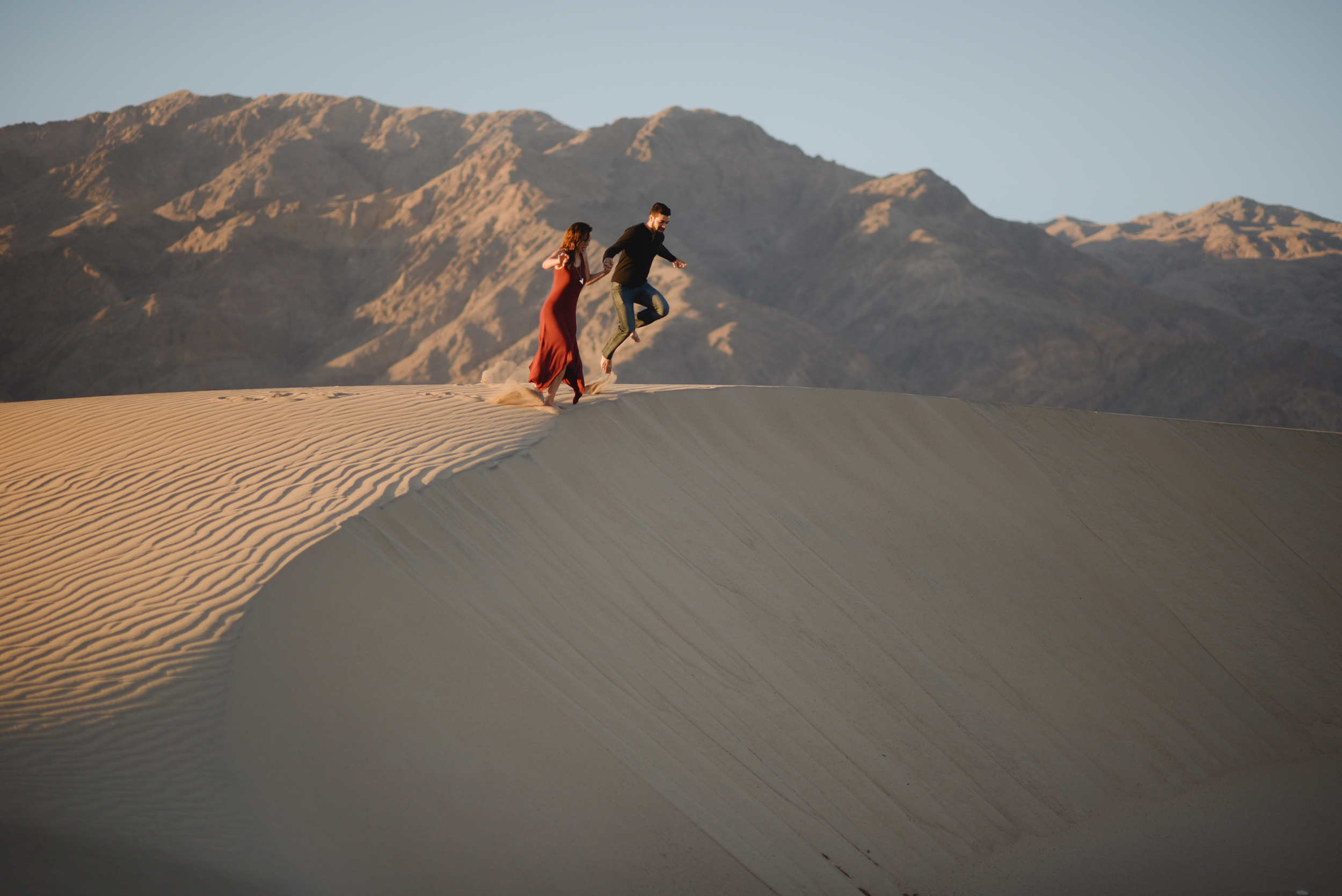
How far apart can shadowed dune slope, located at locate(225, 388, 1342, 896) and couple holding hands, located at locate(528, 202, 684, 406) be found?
0.38 metres

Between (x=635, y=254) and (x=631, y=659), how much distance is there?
3564mm

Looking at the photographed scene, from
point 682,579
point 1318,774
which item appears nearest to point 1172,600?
point 1318,774

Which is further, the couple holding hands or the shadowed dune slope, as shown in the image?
the couple holding hands

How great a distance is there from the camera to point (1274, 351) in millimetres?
32719

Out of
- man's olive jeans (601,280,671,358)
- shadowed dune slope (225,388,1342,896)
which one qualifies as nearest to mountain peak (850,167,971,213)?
shadowed dune slope (225,388,1342,896)

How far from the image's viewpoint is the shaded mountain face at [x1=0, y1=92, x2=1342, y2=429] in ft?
90.9

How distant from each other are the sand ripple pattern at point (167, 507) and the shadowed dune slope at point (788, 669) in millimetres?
299

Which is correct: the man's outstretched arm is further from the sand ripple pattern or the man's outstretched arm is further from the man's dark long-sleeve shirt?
the sand ripple pattern

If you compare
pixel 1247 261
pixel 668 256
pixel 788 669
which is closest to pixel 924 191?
pixel 1247 261

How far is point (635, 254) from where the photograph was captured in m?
7.48

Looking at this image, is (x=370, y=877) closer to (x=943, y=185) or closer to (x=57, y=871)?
(x=57, y=871)

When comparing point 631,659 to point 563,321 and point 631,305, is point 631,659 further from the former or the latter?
point 631,305

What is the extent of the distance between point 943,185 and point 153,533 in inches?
1534

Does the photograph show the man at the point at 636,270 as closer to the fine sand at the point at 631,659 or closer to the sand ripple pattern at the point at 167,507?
the fine sand at the point at 631,659
